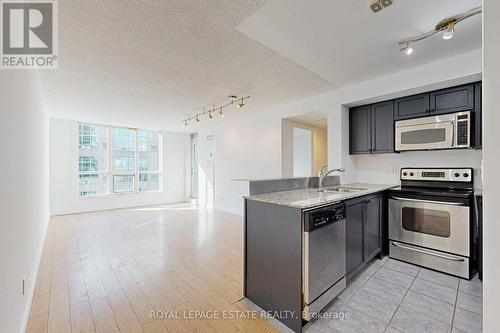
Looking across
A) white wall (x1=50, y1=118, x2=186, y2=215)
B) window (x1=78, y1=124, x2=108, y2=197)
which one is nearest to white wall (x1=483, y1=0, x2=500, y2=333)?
white wall (x1=50, y1=118, x2=186, y2=215)

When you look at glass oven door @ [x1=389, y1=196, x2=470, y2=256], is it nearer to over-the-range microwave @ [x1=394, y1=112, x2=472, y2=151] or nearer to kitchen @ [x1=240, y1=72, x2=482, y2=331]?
kitchen @ [x1=240, y1=72, x2=482, y2=331]

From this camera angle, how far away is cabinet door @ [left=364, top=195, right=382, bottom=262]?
102 inches

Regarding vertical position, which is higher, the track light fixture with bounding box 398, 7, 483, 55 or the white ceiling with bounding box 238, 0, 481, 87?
the white ceiling with bounding box 238, 0, 481, 87

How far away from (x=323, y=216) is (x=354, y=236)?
852 mm

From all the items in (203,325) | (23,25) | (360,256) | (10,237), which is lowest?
(203,325)

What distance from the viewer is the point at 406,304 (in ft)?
6.50

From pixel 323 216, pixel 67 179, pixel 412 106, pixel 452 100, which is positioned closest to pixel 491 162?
pixel 323 216

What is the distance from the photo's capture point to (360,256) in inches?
97.3

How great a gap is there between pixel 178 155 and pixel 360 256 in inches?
279

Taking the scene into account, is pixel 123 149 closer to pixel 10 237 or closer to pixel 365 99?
pixel 10 237

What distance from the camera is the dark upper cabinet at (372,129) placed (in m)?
3.40

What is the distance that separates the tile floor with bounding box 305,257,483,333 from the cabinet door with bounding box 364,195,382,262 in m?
0.25

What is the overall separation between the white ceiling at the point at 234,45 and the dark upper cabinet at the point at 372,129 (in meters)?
0.58

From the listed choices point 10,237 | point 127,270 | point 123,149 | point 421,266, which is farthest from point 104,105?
point 421,266
